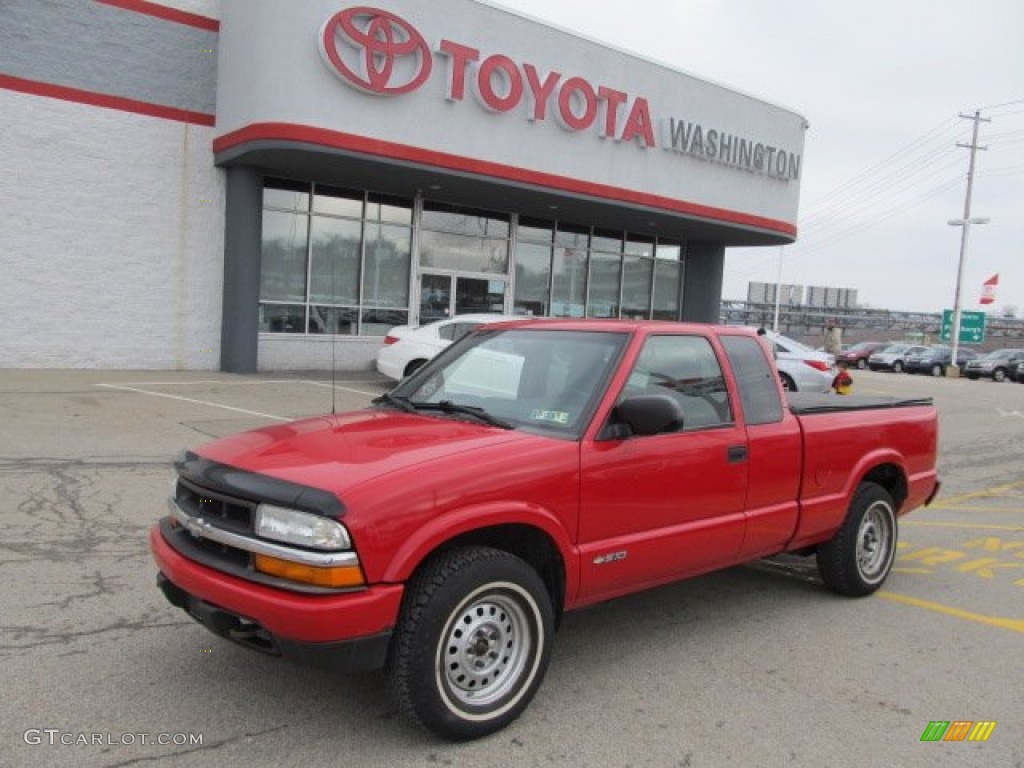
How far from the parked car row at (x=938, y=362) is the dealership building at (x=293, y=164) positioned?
27.4 meters

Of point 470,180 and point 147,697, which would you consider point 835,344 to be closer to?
point 470,180

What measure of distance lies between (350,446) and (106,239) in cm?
1378

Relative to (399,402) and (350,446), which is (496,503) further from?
(399,402)

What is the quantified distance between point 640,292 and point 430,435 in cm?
2047

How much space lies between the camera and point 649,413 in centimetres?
372

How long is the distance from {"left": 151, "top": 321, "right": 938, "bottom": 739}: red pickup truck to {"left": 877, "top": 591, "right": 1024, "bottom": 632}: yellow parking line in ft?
1.93

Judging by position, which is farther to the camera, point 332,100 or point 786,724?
point 332,100

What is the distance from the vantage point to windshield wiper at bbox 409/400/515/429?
390cm

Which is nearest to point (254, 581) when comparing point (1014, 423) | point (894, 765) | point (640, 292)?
point (894, 765)

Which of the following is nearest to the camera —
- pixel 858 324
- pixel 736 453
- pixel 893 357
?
pixel 736 453

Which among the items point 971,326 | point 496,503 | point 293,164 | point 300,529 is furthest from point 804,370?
point 971,326

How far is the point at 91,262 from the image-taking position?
1508 cm

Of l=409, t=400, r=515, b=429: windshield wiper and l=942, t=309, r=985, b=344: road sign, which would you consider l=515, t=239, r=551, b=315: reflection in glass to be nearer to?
l=409, t=400, r=515, b=429: windshield wiper

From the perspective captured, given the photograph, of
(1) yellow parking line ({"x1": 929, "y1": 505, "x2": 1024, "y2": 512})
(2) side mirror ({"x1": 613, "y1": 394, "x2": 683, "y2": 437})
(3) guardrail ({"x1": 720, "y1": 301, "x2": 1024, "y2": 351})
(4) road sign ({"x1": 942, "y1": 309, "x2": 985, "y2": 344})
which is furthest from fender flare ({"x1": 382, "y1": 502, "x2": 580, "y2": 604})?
(3) guardrail ({"x1": 720, "y1": 301, "x2": 1024, "y2": 351})
